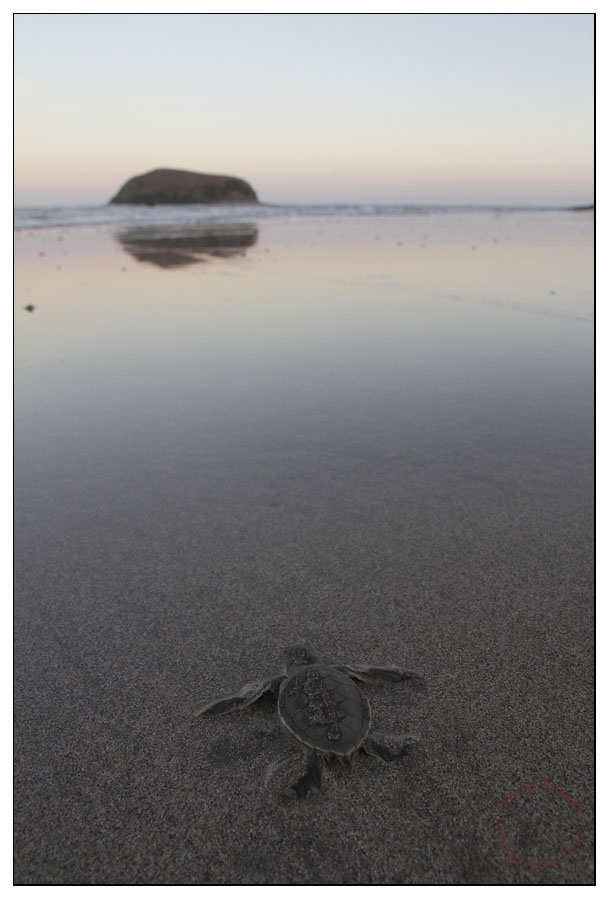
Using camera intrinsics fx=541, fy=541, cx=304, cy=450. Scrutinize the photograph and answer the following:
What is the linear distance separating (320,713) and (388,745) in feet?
0.96

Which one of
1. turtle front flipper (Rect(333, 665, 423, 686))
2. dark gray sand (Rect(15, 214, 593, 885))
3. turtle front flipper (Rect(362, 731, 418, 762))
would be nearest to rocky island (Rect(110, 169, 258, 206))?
dark gray sand (Rect(15, 214, 593, 885))

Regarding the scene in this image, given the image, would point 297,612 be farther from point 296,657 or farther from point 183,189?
point 183,189

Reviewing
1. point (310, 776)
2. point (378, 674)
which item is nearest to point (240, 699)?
point (310, 776)

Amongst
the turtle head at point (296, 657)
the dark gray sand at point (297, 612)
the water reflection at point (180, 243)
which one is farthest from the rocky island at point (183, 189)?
the turtle head at point (296, 657)

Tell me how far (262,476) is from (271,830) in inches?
92.7

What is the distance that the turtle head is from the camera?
88.8 inches

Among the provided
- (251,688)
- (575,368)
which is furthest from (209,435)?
(575,368)

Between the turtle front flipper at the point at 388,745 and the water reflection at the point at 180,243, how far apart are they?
37.3 feet

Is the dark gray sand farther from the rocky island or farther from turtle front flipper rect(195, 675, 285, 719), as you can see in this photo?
the rocky island

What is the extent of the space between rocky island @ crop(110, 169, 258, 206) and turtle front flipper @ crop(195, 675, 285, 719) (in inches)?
2314

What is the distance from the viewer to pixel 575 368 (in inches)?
230

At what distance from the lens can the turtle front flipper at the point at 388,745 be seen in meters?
1.96
